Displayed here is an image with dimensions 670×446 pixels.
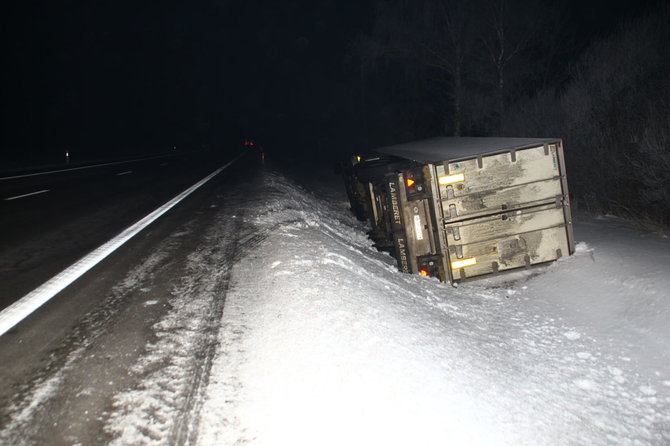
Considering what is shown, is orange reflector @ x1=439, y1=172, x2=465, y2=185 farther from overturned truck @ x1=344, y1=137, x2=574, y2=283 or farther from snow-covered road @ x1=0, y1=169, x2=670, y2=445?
snow-covered road @ x1=0, y1=169, x2=670, y2=445

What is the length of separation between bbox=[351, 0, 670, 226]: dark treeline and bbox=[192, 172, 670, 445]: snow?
4.06 metres

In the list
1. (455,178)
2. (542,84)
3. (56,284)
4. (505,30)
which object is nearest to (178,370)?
(56,284)

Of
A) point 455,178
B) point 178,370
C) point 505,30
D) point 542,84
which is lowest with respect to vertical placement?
point 178,370

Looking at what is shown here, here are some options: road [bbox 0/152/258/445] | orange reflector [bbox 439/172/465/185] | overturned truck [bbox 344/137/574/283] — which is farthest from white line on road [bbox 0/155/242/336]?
orange reflector [bbox 439/172/465/185]

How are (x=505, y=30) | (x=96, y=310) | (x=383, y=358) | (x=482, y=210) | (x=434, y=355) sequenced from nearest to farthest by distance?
(x=383, y=358), (x=434, y=355), (x=96, y=310), (x=482, y=210), (x=505, y=30)

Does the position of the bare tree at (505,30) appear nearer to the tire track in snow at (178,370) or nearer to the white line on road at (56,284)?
the white line on road at (56,284)

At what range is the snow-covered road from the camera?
9.27 ft

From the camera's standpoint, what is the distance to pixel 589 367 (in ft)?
14.5

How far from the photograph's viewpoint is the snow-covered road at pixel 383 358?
2826 millimetres

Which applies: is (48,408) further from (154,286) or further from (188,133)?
(188,133)

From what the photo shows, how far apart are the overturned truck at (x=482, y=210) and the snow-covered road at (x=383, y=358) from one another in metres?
0.53

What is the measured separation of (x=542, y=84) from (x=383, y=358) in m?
21.5

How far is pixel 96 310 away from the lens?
4285 millimetres

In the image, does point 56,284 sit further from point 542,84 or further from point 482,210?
point 542,84
